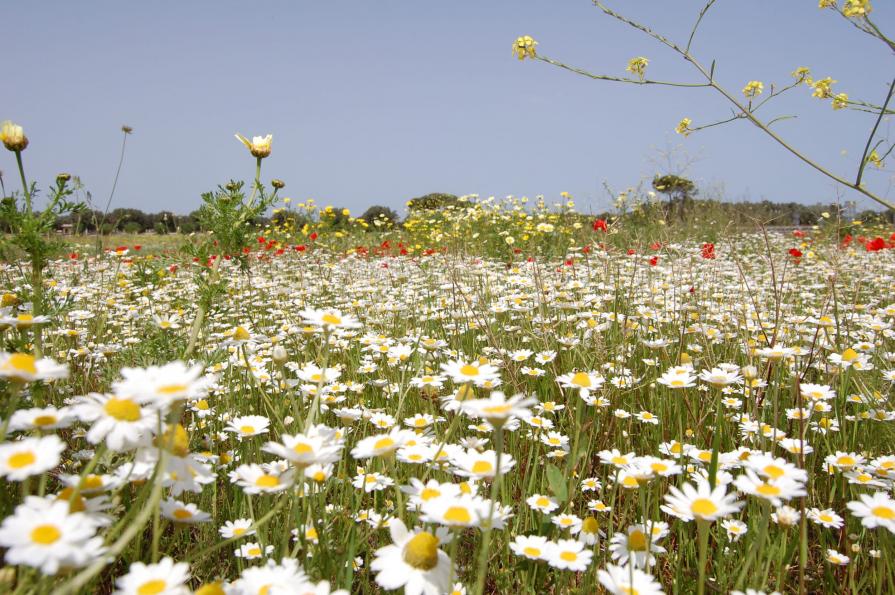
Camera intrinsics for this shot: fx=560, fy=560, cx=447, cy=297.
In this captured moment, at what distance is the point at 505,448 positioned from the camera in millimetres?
2125

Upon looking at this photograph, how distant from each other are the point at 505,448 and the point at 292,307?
2.46m

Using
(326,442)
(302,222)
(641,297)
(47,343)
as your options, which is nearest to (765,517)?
(326,442)

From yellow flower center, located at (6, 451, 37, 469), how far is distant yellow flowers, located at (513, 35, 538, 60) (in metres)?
2.11

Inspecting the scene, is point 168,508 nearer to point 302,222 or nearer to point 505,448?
point 505,448

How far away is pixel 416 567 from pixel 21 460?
60 centimetres

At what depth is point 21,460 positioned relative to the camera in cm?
79

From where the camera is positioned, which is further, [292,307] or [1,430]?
[292,307]

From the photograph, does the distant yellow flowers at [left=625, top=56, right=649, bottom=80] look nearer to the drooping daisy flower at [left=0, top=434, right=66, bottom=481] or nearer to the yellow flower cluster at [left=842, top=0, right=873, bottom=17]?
the yellow flower cluster at [left=842, top=0, right=873, bottom=17]

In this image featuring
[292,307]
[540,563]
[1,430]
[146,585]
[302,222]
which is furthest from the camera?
[302,222]

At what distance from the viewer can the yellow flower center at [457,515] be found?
0.87 metres

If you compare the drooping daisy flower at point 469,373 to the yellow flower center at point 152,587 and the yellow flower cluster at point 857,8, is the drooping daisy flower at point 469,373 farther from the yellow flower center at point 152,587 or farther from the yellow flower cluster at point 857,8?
the yellow flower cluster at point 857,8

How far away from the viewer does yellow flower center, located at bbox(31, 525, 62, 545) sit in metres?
0.68

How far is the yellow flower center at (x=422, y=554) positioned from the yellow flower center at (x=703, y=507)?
48 centimetres

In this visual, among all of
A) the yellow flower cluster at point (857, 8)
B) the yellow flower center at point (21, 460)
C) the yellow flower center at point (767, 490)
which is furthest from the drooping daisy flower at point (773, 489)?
the yellow flower cluster at point (857, 8)
